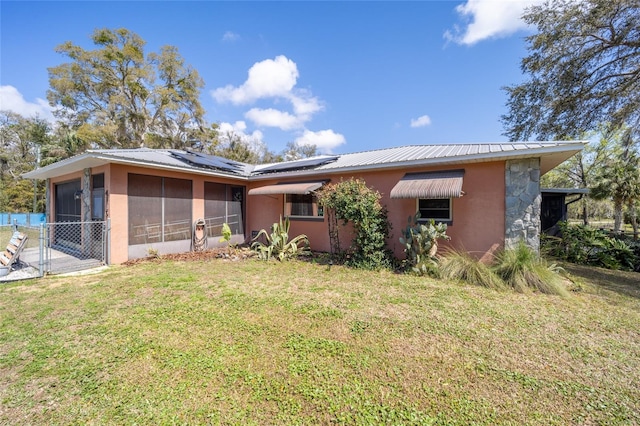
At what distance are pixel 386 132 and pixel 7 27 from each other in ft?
78.4

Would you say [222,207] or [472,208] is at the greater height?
[222,207]

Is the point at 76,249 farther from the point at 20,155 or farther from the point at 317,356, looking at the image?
the point at 20,155

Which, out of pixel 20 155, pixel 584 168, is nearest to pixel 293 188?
pixel 584 168

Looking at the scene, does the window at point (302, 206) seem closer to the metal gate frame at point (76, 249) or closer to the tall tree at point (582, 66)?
the metal gate frame at point (76, 249)

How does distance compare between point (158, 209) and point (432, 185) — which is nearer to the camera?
point (432, 185)

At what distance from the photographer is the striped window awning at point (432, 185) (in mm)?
7467

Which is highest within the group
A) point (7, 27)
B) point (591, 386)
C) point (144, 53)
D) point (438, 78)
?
point (144, 53)

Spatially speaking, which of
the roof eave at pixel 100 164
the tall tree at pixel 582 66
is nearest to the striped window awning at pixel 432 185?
the roof eave at pixel 100 164

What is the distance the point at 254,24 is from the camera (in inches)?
501

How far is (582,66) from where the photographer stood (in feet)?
38.1

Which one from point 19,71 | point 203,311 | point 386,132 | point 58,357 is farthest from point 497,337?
point 19,71

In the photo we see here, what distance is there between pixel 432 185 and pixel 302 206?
19.7ft

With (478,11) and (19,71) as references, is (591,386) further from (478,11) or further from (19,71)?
(19,71)

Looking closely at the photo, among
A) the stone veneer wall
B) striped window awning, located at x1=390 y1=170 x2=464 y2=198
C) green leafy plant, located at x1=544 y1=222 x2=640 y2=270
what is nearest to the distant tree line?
striped window awning, located at x1=390 y1=170 x2=464 y2=198
